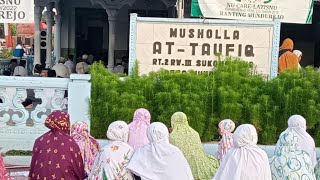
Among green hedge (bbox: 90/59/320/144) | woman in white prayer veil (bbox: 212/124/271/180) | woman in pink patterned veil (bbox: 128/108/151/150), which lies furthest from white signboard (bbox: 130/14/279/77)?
woman in white prayer veil (bbox: 212/124/271/180)

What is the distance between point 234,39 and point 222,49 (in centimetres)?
22

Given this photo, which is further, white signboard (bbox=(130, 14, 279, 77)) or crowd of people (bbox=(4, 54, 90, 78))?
crowd of people (bbox=(4, 54, 90, 78))

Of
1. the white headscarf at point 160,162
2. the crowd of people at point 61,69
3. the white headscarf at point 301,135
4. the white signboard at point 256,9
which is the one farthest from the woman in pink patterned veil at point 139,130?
the crowd of people at point 61,69

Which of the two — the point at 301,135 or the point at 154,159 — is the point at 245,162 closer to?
the point at 154,159

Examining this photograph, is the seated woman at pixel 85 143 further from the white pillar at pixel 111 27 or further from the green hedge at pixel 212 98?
the white pillar at pixel 111 27

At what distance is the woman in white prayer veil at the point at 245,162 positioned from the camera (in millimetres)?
4238

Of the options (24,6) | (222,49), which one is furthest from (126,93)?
(24,6)

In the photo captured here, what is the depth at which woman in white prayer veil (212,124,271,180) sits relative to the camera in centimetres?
424

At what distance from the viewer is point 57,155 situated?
193 inches

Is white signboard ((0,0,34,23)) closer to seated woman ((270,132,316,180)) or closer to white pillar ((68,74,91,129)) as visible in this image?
white pillar ((68,74,91,129))

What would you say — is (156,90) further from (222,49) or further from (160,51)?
(222,49)

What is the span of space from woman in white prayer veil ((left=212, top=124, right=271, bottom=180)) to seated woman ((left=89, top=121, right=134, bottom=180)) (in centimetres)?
84

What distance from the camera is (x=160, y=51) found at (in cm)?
704

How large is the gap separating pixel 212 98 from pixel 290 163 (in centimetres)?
235
